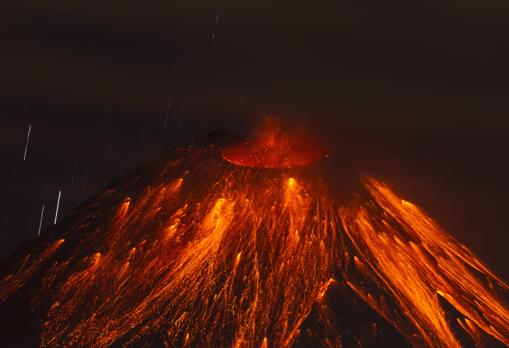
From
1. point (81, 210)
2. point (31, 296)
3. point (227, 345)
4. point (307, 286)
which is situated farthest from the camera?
point (81, 210)

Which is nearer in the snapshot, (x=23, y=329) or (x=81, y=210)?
(x=23, y=329)

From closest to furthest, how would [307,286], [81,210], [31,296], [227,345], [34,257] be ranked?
[227,345] < [307,286] < [31,296] < [34,257] < [81,210]

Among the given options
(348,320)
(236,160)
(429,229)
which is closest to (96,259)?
(236,160)

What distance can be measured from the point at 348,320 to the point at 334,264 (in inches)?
181

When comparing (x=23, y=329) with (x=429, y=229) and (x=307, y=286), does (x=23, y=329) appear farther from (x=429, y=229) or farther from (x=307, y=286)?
(x=429, y=229)

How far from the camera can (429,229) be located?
5200 cm

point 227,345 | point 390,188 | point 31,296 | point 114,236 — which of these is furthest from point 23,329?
point 390,188

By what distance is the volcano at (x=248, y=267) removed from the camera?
132 feet

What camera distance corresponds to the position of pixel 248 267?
1735 inches

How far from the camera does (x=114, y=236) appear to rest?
48.8m

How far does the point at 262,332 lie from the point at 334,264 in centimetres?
603

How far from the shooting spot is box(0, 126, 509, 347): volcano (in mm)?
40094

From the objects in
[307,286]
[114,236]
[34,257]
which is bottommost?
[34,257]

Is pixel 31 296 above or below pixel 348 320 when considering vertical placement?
below
